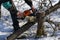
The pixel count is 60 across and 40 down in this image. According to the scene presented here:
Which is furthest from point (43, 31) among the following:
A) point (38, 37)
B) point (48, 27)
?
point (48, 27)

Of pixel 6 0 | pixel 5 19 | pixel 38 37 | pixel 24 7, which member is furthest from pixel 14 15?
pixel 24 7

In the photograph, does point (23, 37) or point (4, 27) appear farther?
point (4, 27)

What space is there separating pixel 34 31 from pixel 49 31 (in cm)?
34

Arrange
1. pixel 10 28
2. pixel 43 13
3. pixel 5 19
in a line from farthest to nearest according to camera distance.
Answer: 1. pixel 5 19
2. pixel 10 28
3. pixel 43 13

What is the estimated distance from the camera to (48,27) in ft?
18.0

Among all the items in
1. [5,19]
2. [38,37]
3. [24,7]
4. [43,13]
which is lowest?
[38,37]

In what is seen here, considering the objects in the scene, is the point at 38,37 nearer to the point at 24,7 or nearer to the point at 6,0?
the point at 6,0

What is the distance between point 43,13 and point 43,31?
0.67 metres

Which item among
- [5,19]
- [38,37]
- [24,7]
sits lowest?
[38,37]

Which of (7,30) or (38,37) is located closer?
(38,37)

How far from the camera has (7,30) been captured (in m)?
5.53

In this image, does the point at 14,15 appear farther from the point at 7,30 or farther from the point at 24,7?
the point at 24,7

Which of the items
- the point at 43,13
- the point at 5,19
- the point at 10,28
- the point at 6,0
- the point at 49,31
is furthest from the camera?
the point at 5,19

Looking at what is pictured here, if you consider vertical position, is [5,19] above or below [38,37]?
above
